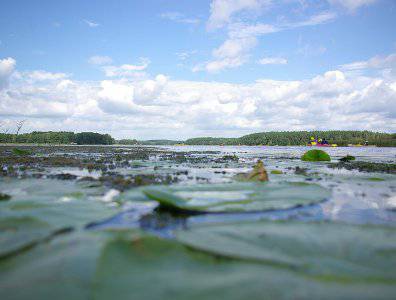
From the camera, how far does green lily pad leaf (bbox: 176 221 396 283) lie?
250 cm

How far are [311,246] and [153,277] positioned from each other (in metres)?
1.63

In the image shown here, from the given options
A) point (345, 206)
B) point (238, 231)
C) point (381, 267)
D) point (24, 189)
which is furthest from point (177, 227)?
point (24, 189)

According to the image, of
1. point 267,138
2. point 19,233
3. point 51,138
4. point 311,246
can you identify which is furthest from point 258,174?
point 267,138

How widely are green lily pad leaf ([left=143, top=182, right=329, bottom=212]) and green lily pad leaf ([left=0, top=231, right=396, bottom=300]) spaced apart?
191 centimetres

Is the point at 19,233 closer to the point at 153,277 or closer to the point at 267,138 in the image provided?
the point at 153,277

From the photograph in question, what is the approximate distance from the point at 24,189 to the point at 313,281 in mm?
6493

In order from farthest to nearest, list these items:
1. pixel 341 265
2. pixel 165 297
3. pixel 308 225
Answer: pixel 308 225, pixel 341 265, pixel 165 297

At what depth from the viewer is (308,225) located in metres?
3.81

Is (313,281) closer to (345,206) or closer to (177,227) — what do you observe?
(177,227)

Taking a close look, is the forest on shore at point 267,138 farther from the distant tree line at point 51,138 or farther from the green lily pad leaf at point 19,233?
the green lily pad leaf at point 19,233

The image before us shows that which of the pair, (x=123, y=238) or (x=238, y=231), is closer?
(x=123, y=238)

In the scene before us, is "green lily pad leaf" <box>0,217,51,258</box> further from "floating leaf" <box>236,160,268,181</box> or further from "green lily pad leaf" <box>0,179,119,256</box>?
"floating leaf" <box>236,160,268,181</box>

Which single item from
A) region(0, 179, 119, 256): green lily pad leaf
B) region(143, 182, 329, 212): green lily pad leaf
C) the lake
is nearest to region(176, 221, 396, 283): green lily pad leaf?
the lake

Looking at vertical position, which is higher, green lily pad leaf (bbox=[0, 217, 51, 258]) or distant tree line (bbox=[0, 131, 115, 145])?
distant tree line (bbox=[0, 131, 115, 145])
